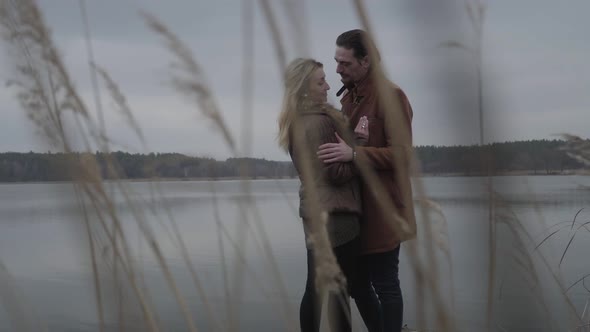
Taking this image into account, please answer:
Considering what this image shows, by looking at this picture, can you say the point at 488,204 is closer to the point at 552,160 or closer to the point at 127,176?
the point at 552,160

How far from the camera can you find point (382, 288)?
1.86m

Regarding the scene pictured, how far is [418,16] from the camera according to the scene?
0.35 m

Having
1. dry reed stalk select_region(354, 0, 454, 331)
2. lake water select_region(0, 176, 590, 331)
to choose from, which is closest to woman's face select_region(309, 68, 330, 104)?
lake water select_region(0, 176, 590, 331)

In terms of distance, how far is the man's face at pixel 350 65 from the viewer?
5.71ft

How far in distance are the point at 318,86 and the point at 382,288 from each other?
730mm

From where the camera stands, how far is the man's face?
1739 millimetres

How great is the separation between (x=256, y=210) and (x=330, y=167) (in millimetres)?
775

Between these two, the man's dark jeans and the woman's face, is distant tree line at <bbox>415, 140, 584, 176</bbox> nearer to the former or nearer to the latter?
the woman's face

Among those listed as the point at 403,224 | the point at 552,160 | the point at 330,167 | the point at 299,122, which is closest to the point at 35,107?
the point at 299,122

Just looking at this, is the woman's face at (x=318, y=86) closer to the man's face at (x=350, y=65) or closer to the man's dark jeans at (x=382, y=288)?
the man's face at (x=350, y=65)

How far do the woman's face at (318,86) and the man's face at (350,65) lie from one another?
98 mm

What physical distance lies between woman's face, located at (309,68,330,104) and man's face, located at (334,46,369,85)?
98mm

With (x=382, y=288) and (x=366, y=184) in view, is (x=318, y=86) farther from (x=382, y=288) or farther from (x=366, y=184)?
(x=382, y=288)

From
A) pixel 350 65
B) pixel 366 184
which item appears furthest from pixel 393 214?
pixel 350 65
